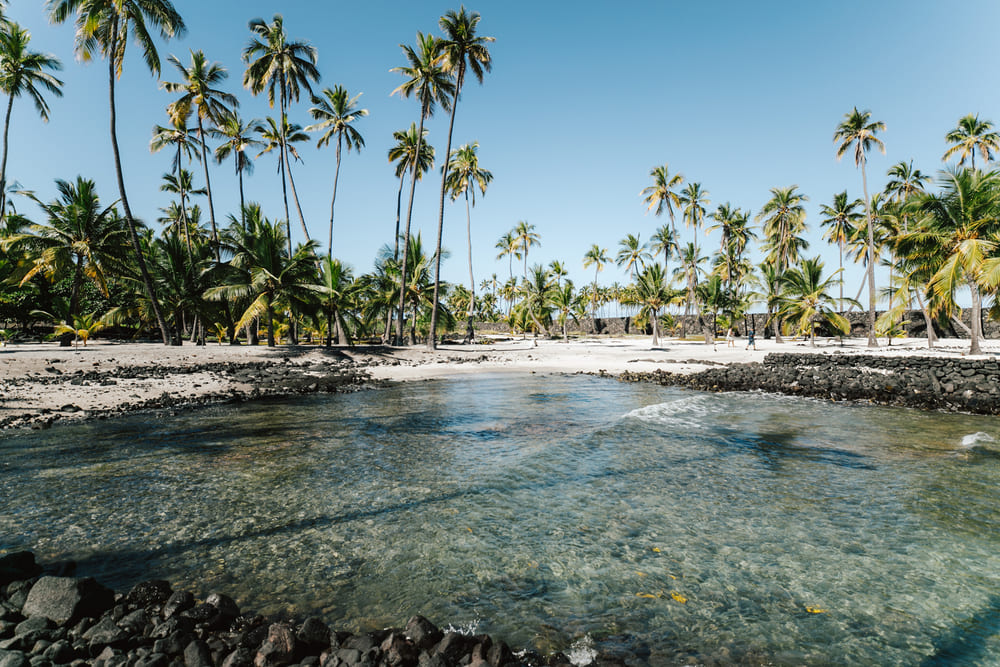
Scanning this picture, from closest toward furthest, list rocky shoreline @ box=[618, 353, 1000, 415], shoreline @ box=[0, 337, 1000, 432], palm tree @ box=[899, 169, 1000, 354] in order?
shoreline @ box=[0, 337, 1000, 432] → rocky shoreline @ box=[618, 353, 1000, 415] → palm tree @ box=[899, 169, 1000, 354]

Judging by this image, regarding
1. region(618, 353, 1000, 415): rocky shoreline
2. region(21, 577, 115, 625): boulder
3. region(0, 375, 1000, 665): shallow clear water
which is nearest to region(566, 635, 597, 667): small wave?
region(0, 375, 1000, 665): shallow clear water

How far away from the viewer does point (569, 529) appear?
17.2 ft

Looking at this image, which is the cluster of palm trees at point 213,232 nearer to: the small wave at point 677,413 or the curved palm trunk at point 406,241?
the curved palm trunk at point 406,241

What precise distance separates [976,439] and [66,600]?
14364mm

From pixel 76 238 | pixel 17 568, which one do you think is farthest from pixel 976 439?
pixel 76 238

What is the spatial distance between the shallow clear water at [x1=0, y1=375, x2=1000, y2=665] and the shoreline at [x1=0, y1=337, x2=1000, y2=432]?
3.61m

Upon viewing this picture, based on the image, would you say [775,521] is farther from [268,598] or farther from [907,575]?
[268,598]

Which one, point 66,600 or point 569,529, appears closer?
point 66,600

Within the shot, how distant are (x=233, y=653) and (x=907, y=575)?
18.5 feet

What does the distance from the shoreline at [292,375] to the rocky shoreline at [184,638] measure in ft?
33.0

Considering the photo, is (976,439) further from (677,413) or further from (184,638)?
(184,638)

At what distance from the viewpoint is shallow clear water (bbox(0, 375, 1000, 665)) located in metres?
3.52

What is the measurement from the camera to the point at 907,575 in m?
4.14

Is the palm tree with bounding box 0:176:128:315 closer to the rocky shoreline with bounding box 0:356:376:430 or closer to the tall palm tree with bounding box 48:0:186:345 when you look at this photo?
the tall palm tree with bounding box 48:0:186:345
